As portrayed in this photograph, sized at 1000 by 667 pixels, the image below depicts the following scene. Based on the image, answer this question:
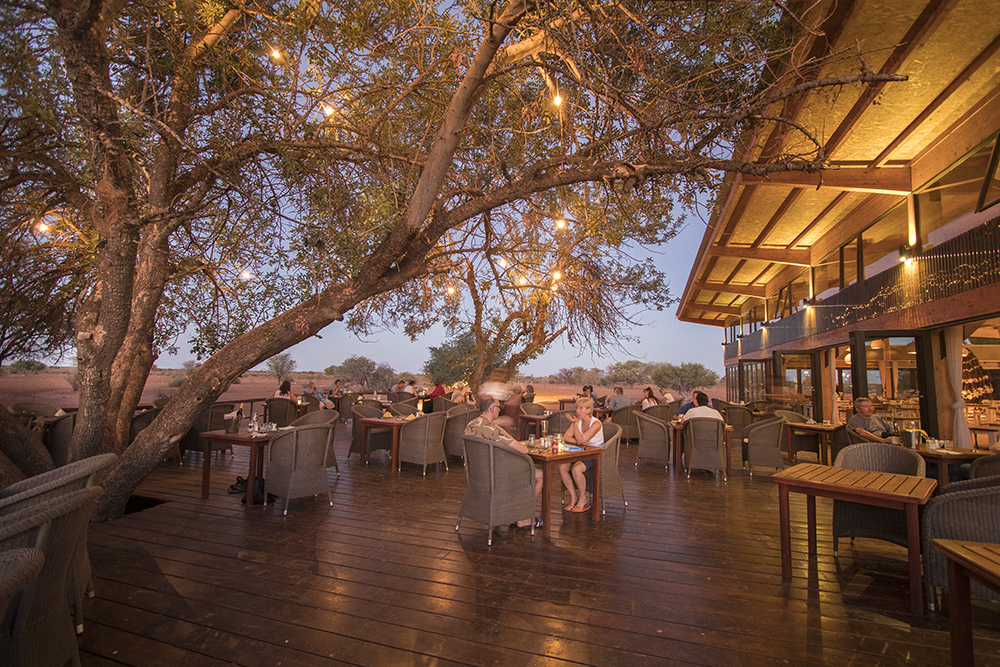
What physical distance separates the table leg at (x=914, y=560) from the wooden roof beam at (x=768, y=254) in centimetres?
1143

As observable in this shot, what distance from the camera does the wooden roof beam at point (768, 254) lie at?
43.8ft

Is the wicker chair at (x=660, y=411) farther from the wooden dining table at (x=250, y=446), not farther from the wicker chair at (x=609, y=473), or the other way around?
the wooden dining table at (x=250, y=446)

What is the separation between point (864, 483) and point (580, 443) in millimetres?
2319

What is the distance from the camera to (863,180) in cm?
846

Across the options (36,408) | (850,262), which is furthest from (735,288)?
(36,408)

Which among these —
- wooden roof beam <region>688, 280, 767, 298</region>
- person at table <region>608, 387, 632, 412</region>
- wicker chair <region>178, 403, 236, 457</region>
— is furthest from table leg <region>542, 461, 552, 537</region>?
wooden roof beam <region>688, 280, 767, 298</region>

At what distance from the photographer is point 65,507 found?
1970mm

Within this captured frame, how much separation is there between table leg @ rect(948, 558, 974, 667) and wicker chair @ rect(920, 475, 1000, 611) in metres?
0.66

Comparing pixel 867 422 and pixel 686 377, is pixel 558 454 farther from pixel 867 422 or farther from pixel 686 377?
pixel 686 377

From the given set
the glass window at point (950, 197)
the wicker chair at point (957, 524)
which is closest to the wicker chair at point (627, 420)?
the glass window at point (950, 197)

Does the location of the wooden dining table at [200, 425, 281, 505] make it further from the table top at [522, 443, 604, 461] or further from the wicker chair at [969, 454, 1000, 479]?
the wicker chair at [969, 454, 1000, 479]

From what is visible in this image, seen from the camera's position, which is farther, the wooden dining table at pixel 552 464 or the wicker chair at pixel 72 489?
the wooden dining table at pixel 552 464

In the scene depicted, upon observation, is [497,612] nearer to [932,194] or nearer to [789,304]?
[932,194]

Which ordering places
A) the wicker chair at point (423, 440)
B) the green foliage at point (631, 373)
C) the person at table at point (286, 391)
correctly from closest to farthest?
the wicker chair at point (423, 440) → the person at table at point (286, 391) → the green foliage at point (631, 373)
